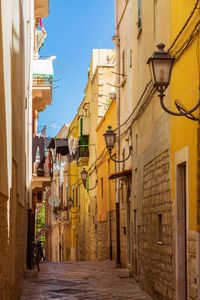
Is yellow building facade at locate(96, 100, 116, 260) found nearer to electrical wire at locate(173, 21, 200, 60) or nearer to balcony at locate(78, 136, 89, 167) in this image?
balcony at locate(78, 136, 89, 167)

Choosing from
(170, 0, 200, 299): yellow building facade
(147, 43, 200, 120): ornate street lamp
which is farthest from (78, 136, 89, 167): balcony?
(147, 43, 200, 120): ornate street lamp

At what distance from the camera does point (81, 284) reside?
1730 centimetres

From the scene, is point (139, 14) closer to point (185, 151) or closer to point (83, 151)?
point (185, 151)

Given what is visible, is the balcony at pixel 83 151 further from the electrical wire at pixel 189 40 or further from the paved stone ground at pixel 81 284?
the electrical wire at pixel 189 40

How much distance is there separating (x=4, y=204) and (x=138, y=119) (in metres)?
9.57

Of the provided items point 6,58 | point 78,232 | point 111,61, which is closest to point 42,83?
point 111,61

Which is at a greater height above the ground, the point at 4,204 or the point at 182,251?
the point at 4,204

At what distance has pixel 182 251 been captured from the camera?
37.0 feet

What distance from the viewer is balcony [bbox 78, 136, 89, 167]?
37.5 meters

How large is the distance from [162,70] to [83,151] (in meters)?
29.3

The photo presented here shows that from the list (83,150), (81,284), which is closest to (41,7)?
(81,284)

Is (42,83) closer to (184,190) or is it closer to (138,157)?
(138,157)

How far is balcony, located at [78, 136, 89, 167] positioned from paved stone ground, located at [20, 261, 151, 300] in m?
14.9

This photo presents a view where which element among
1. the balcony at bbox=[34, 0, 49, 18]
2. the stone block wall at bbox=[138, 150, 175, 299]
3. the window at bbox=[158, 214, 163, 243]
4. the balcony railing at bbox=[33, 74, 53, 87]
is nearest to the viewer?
the stone block wall at bbox=[138, 150, 175, 299]
